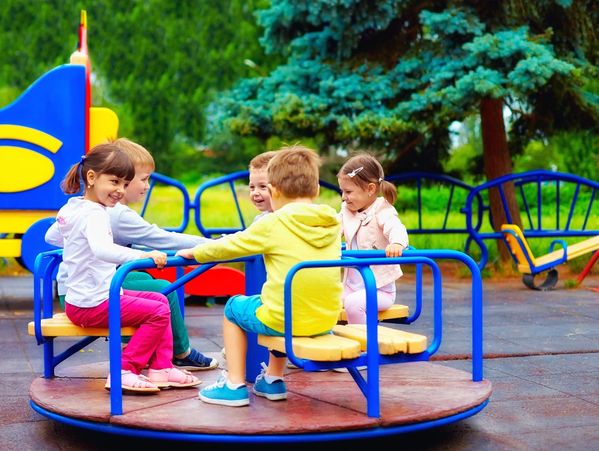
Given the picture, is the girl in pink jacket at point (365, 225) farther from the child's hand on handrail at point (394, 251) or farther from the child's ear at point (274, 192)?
the child's ear at point (274, 192)

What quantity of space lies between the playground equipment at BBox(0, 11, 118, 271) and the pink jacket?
3.47 m

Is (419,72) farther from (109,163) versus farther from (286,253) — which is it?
(286,253)

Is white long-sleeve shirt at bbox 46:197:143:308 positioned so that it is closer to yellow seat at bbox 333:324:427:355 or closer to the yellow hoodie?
the yellow hoodie

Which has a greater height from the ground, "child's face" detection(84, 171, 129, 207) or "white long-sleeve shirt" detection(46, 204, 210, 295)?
"child's face" detection(84, 171, 129, 207)

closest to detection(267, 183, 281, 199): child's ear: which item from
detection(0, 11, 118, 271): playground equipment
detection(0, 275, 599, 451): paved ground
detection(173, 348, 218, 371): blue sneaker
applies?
detection(0, 275, 599, 451): paved ground

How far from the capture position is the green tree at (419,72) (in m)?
10.2

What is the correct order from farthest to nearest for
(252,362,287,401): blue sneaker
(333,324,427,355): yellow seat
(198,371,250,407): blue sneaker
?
1. (252,362,287,401): blue sneaker
2. (198,371,250,407): blue sneaker
3. (333,324,427,355): yellow seat

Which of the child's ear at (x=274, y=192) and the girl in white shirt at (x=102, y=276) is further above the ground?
the child's ear at (x=274, y=192)

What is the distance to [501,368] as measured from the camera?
18.3ft

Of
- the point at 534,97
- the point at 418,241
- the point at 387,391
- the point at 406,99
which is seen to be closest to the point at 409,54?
the point at 406,99

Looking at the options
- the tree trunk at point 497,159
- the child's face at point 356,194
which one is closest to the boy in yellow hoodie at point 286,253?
the child's face at point 356,194

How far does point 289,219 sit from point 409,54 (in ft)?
24.8

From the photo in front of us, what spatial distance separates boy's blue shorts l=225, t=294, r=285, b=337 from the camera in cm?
395

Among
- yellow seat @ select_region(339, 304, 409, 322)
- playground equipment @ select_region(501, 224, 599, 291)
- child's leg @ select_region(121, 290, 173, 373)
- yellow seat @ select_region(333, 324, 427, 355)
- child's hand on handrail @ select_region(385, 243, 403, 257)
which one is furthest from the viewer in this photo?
playground equipment @ select_region(501, 224, 599, 291)
